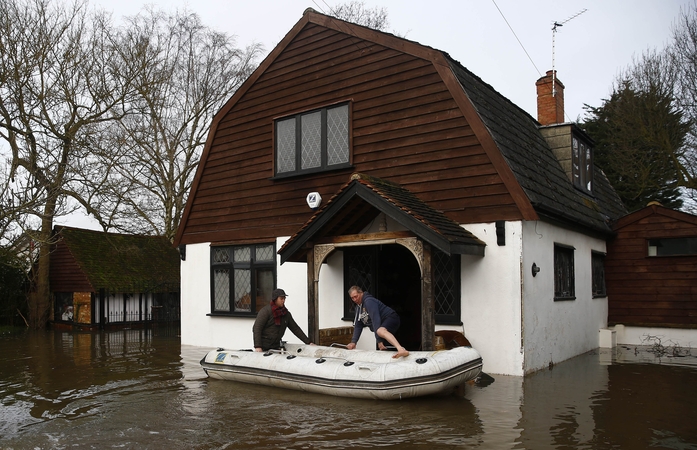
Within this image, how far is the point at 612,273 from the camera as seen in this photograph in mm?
15484

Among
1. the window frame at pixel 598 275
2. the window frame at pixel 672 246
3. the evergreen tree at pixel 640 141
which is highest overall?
the evergreen tree at pixel 640 141

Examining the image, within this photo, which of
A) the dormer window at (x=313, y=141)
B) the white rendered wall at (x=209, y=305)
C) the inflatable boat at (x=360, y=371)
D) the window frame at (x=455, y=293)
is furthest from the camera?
the white rendered wall at (x=209, y=305)

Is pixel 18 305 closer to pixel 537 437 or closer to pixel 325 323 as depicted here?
pixel 325 323

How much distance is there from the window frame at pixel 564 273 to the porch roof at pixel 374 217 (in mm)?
2355

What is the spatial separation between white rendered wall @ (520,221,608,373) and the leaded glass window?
597 cm

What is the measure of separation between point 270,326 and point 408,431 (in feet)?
13.5

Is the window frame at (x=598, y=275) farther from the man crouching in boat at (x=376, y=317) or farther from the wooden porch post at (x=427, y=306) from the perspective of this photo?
the man crouching in boat at (x=376, y=317)

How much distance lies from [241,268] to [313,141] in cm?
362

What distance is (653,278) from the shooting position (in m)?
14.7

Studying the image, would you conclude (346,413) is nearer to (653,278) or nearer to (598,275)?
(598,275)

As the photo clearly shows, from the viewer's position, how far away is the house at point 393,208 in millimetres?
10500

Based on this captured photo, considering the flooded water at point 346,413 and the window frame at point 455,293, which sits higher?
the window frame at point 455,293

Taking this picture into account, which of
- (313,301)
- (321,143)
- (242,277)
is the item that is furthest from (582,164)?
(242,277)

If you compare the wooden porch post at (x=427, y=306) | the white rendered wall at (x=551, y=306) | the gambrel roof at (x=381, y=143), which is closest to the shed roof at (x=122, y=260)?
the gambrel roof at (x=381, y=143)
